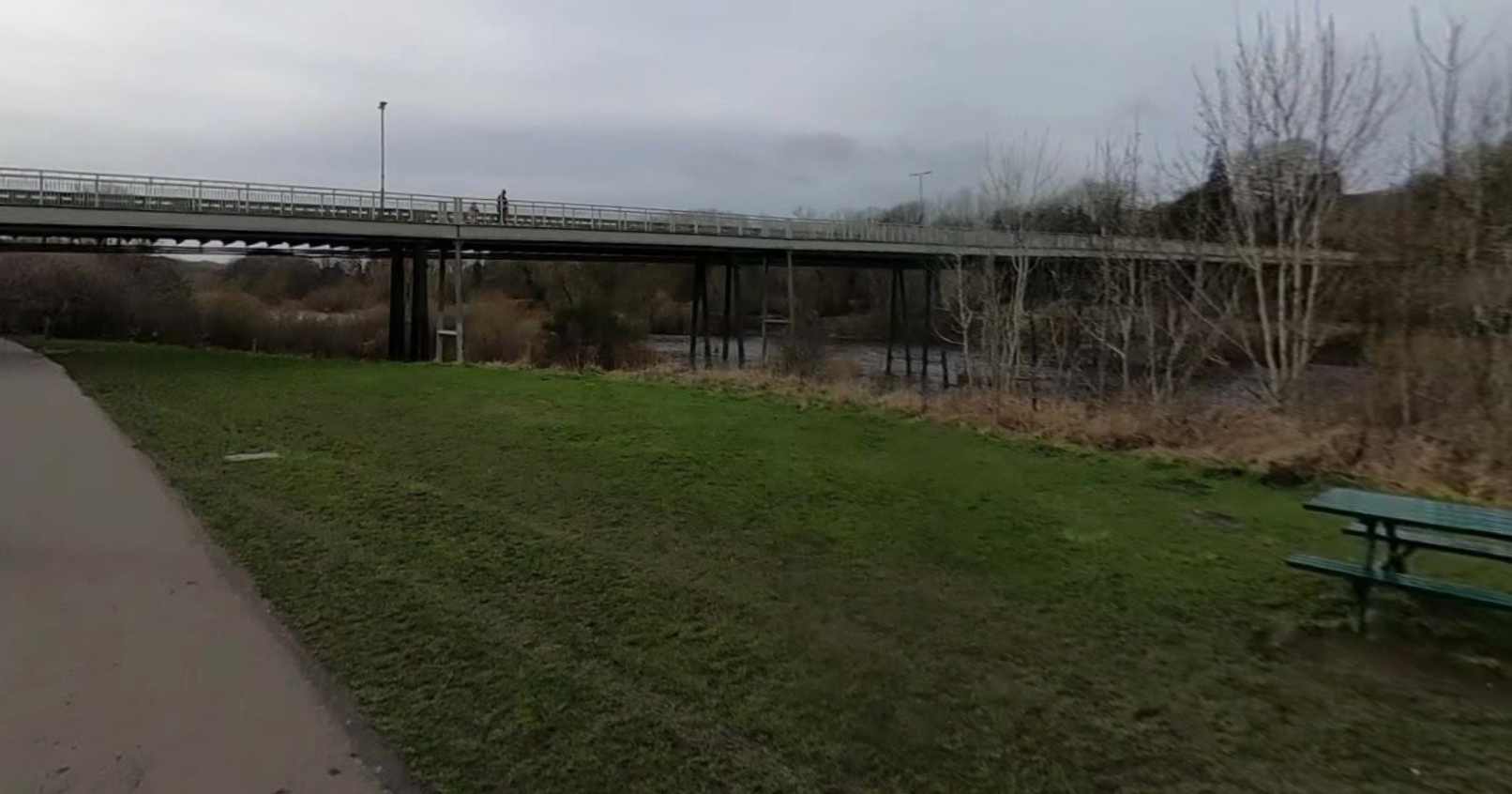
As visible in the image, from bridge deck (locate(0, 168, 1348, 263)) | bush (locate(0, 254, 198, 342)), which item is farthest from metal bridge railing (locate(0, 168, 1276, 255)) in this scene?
bush (locate(0, 254, 198, 342))

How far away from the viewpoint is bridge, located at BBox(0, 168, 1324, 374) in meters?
25.8

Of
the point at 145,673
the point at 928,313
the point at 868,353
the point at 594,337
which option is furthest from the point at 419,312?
the point at 145,673

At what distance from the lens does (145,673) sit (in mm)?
4328

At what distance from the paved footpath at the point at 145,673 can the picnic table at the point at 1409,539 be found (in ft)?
15.3

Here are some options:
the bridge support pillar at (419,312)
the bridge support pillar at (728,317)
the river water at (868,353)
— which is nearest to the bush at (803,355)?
the bridge support pillar at (728,317)

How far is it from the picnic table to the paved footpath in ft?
15.3

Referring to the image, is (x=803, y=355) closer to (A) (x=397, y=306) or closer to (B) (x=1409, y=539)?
(A) (x=397, y=306)

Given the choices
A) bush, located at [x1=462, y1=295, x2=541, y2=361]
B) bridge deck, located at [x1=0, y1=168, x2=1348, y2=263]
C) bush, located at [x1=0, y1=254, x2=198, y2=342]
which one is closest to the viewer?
bridge deck, located at [x1=0, y1=168, x2=1348, y2=263]

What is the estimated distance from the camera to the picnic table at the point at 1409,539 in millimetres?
4426

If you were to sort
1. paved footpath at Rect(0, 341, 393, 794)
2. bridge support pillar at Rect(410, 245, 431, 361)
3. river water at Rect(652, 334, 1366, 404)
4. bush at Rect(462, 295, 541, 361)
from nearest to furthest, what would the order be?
1. paved footpath at Rect(0, 341, 393, 794)
2. river water at Rect(652, 334, 1366, 404)
3. bridge support pillar at Rect(410, 245, 431, 361)
4. bush at Rect(462, 295, 541, 361)

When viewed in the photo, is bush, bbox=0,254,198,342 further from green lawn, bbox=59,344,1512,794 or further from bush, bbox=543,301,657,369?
green lawn, bbox=59,344,1512,794

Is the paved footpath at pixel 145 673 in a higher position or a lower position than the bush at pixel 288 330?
lower

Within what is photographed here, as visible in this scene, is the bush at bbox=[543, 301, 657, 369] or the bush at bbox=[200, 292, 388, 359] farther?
the bush at bbox=[200, 292, 388, 359]

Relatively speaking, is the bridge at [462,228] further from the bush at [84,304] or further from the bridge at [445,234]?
the bush at [84,304]
